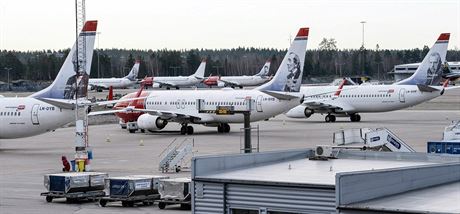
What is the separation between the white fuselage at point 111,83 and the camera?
182 meters

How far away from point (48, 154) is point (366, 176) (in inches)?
1529

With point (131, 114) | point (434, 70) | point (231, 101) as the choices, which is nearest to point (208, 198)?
point (231, 101)

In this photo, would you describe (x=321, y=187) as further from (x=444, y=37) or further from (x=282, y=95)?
(x=444, y=37)

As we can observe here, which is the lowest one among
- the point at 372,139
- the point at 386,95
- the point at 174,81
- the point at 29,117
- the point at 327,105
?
the point at 327,105

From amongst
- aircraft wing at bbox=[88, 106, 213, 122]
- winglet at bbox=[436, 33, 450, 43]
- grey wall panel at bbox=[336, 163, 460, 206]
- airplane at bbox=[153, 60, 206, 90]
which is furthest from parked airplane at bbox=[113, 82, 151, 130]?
airplane at bbox=[153, 60, 206, 90]

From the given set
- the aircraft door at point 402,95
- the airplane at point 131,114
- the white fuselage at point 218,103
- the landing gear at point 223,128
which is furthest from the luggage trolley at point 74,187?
the aircraft door at point 402,95

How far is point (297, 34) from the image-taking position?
6912 centimetres

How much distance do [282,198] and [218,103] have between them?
49.3 meters

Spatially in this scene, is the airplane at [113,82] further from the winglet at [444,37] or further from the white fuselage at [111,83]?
the winglet at [444,37]

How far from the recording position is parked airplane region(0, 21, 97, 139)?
2103 inches

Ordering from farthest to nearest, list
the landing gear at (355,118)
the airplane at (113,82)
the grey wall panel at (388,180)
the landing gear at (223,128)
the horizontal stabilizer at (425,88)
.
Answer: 1. the airplane at (113,82)
2. the landing gear at (355,118)
3. the horizontal stabilizer at (425,88)
4. the landing gear at (223,128)
5. the grey wall panel at (388,180)

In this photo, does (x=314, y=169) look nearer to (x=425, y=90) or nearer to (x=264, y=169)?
(x=264, y=169)

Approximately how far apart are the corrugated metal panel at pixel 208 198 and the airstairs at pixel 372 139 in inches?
453

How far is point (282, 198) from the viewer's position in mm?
22078
